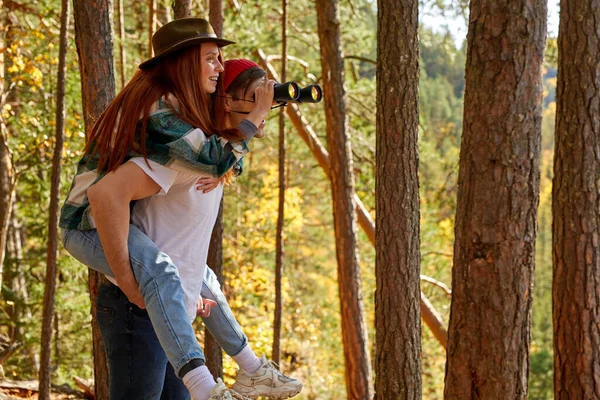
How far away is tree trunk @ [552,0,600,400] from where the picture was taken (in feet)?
14.8

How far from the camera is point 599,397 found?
4547 mm

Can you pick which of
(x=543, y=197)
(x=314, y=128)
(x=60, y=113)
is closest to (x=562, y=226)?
(x=60, y=113)

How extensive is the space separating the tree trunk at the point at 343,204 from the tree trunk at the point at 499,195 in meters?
5.17

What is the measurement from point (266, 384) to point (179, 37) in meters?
1.40

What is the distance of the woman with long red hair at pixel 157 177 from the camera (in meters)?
2.52

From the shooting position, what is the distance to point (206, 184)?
271cm

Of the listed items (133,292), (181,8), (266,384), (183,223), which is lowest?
(266,384)

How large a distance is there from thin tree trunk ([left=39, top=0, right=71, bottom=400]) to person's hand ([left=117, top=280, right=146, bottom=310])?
4369 millimetres

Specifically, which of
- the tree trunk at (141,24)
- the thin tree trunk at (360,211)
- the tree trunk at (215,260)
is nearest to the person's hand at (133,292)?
the tree trunk at (215,260)

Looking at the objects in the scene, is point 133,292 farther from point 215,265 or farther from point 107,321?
point 215,265

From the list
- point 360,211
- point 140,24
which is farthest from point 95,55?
point 140,24

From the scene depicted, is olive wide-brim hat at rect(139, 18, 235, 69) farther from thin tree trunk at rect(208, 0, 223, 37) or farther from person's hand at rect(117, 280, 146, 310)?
thin tree trunk at rect(208, 0, 223, 37)

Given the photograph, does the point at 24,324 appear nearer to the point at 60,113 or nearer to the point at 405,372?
the point at 60,113

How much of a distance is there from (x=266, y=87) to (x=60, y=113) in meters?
4.31
